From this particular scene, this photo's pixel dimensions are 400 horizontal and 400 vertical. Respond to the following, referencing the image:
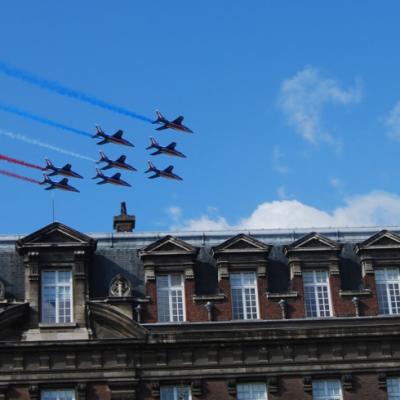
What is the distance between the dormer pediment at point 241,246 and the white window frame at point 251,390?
6045mm

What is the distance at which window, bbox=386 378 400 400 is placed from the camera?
151ft

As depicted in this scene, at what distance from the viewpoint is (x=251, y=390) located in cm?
4569

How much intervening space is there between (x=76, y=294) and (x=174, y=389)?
5.88 metres

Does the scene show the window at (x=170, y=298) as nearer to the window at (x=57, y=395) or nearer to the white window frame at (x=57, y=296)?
the white window frame at (x=57, y=296)

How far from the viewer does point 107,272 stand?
48.7m

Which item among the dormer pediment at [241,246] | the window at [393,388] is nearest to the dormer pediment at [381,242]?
the dormer pediment at [241,246]

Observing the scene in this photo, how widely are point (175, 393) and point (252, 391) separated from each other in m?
3.20

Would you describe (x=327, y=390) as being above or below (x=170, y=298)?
below

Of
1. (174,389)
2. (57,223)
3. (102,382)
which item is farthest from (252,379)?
(57,223)

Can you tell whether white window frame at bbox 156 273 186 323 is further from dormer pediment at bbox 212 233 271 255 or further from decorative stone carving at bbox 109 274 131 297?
dormer pediment at bbox 212 233 271 255

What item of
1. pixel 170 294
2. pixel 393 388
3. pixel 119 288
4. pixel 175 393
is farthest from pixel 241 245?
pixel 393 388

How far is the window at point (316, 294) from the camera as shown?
1876 inches

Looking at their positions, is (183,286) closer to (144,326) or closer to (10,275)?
(144,326)

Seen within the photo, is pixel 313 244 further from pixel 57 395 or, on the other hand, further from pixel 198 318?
pixel 57 395
